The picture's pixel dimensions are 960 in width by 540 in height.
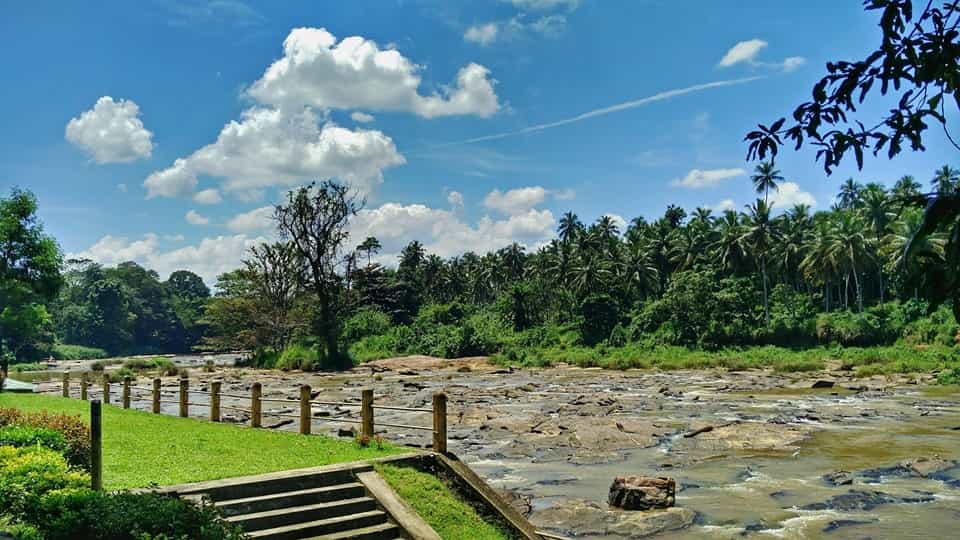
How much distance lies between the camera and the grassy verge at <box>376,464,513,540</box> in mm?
10094

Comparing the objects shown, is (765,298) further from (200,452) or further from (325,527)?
(325,527)

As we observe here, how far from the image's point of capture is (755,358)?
174 feet

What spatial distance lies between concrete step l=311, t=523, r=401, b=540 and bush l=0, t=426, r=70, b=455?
4.05 meters

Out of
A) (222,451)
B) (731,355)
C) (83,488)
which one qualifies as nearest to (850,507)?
(222,451)

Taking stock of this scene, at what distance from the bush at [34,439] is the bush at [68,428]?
0.11 meters

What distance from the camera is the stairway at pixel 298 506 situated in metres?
9.41

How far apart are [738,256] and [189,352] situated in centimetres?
8577

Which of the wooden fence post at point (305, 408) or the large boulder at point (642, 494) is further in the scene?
the wooden fence post at point (305, 408)

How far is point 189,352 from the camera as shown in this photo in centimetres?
11931

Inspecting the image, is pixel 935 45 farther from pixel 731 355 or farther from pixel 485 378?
pixel 731 355

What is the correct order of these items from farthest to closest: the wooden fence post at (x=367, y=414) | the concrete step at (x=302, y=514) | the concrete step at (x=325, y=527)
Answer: the wooden fence post at (x=367, y=414) < the concrete step at (x=302, y=514) < the concrete step at (x=325, y=527)

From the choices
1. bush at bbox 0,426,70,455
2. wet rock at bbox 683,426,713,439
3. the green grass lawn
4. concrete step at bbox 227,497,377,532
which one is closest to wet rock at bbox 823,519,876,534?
the green grass lawn

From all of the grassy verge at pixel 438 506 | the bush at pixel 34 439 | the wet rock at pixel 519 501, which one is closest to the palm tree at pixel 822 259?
the wet rock at pixel 519 501

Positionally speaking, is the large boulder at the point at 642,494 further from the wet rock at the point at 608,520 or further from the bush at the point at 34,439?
the bush at the point at 34,439
